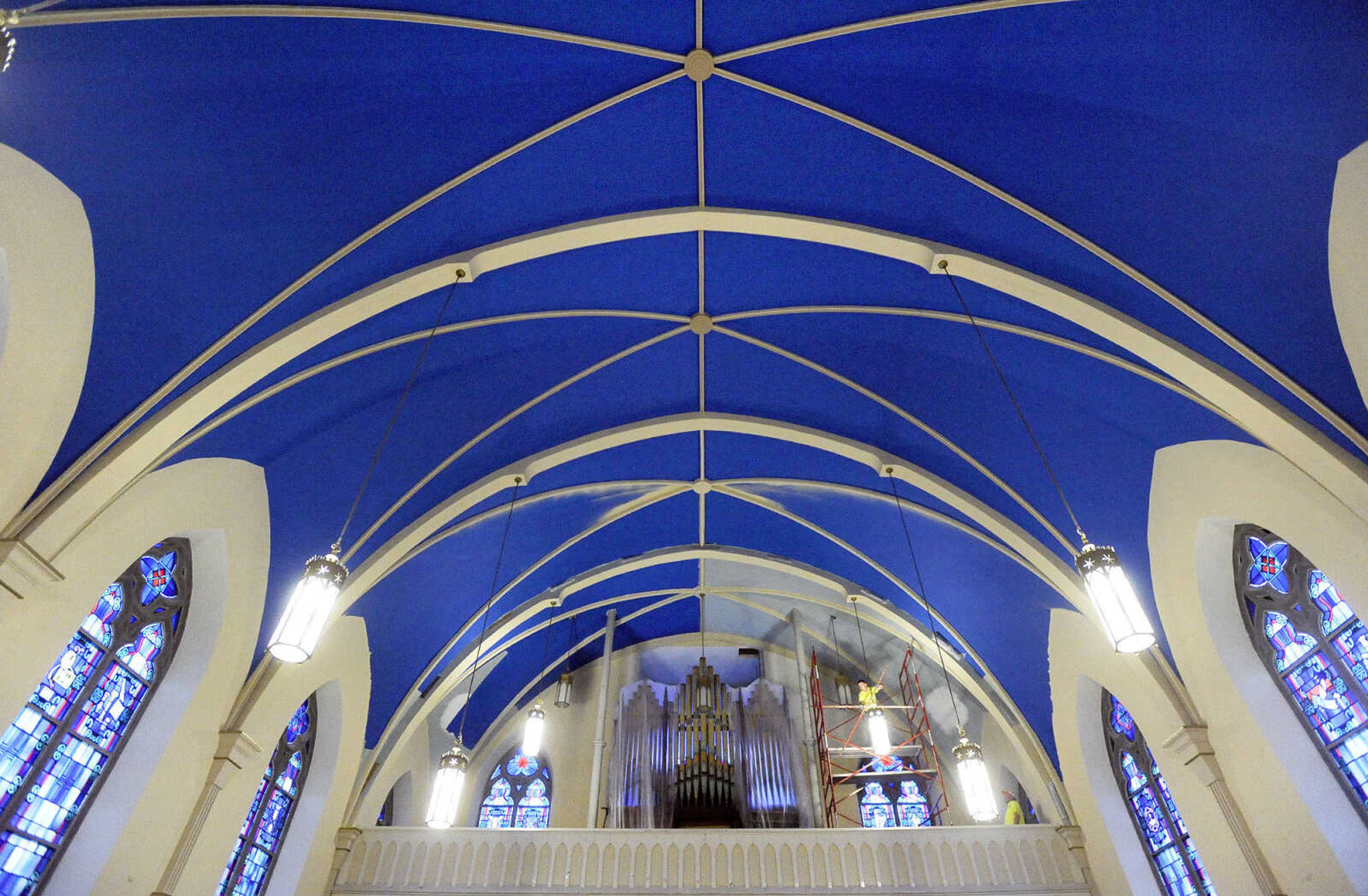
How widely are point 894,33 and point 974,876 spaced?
10816 mm

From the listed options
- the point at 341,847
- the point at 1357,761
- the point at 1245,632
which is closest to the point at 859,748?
the point at 1245,632

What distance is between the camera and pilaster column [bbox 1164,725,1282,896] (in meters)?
8.02

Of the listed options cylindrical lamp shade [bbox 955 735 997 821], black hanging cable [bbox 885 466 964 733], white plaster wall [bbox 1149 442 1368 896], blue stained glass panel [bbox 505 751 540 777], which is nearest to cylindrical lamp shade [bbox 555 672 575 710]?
blue stained glass panel [bbox 505 751 540 777]

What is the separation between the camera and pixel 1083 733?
11523 mm

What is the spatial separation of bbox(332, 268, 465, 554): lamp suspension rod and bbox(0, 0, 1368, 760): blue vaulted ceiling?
0.10m

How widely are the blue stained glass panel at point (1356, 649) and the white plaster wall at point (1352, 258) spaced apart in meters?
2.44

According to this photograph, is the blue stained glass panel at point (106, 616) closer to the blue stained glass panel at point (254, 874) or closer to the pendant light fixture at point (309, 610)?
the pendant light fixture at point (309, 610)

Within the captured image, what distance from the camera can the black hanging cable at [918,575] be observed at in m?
12.1

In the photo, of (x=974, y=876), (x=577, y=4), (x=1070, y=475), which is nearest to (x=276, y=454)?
(x=577, y=4)

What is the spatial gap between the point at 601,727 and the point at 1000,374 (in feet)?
34.9

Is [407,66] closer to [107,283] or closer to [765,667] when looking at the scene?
[107,283]

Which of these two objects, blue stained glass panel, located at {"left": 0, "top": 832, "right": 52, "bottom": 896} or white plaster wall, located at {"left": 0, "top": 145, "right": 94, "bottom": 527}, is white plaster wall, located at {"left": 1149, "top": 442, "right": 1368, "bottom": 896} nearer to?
white plaster wall, located at {"left": 0, "top": 145, "right": 94, "bottom": 527}

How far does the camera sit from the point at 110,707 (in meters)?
8.15

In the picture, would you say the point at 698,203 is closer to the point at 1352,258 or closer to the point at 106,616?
the point at 1352,258
